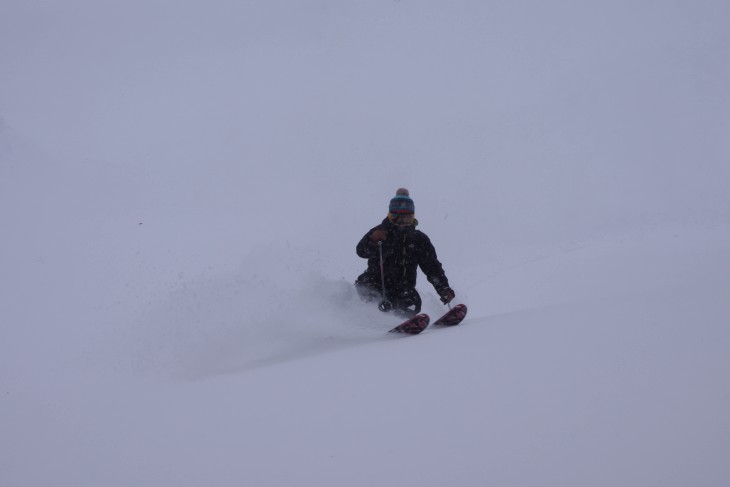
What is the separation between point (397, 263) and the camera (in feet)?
17.5

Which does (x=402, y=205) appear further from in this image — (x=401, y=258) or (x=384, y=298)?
(x=384, y=298)

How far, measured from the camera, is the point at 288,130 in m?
23.3

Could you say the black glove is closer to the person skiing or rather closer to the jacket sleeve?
the person skiing

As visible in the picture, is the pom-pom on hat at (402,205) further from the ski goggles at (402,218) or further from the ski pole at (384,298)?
the ski pole at (384,298)

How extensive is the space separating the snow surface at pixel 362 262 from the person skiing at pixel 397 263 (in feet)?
1.12

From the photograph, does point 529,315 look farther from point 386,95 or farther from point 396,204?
point 386,95

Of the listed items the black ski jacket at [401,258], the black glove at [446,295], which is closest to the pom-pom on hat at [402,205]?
the black ski jacket at [401,258]

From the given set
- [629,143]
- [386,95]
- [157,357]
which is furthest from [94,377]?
[386,95]

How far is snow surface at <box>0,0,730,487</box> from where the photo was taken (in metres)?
2.02

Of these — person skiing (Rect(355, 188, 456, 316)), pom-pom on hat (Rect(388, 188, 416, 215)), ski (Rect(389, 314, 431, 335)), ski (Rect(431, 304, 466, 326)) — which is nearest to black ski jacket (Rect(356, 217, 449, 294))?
person skiing (Rect(355, 188, 456, 316))

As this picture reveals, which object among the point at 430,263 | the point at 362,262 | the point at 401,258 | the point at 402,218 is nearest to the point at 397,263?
the point at 401,258

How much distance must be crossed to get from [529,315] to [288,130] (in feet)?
66.9

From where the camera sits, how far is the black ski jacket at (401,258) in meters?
5.25

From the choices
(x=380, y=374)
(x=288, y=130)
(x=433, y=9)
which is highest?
(x=433, y=9)
